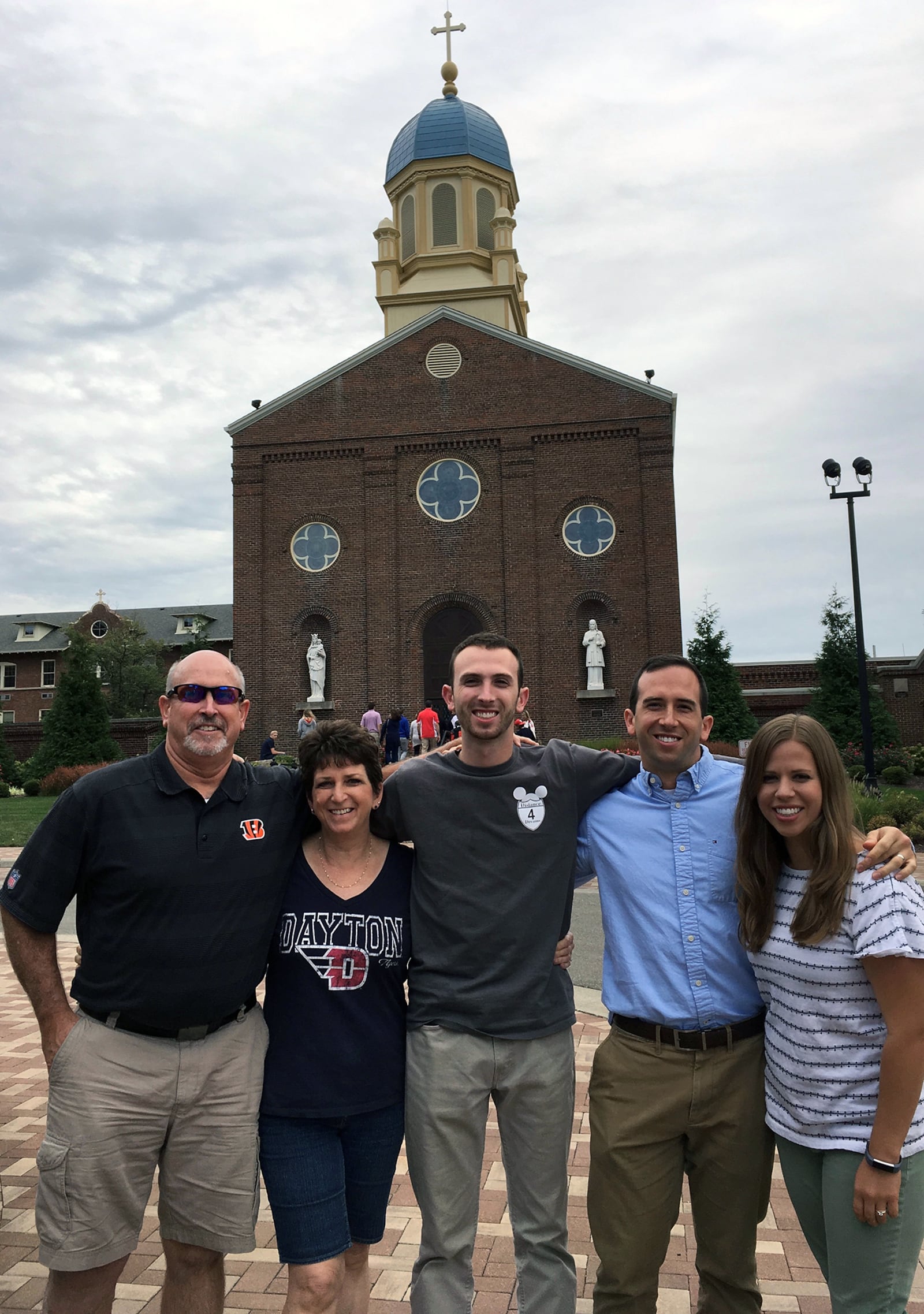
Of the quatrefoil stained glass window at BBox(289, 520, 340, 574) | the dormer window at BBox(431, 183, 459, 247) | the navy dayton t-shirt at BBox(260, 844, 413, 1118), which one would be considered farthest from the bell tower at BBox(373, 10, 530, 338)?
the navy dayton t-shirt at BBox(260, 844, 413, 1118)

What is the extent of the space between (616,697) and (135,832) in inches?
957

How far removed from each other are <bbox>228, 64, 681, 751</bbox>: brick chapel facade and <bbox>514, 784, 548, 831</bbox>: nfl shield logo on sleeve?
23444 millimetres

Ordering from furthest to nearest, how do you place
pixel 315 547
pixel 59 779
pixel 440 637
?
1. pixel 315 547
2. pixel 440 637
3. pixel 59 779

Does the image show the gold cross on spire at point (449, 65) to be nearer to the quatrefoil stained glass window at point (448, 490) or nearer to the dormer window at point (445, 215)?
the dormer window at point (445, 215)

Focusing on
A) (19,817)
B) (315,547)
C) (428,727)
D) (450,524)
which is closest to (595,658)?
(428,727)

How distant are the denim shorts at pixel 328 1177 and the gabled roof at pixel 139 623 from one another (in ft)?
159

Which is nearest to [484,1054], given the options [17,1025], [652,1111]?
[652,1111]

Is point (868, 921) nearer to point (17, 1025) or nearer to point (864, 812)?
point (17, 1025)

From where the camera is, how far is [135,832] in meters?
3.12

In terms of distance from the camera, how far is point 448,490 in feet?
94.2

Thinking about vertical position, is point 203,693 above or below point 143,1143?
above

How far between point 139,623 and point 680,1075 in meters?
54.0

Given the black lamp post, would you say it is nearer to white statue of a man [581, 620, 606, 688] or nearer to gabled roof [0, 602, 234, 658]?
white statue of a man [581, 620, 606, 688]

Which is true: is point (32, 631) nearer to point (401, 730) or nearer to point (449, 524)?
point (449, 524)
